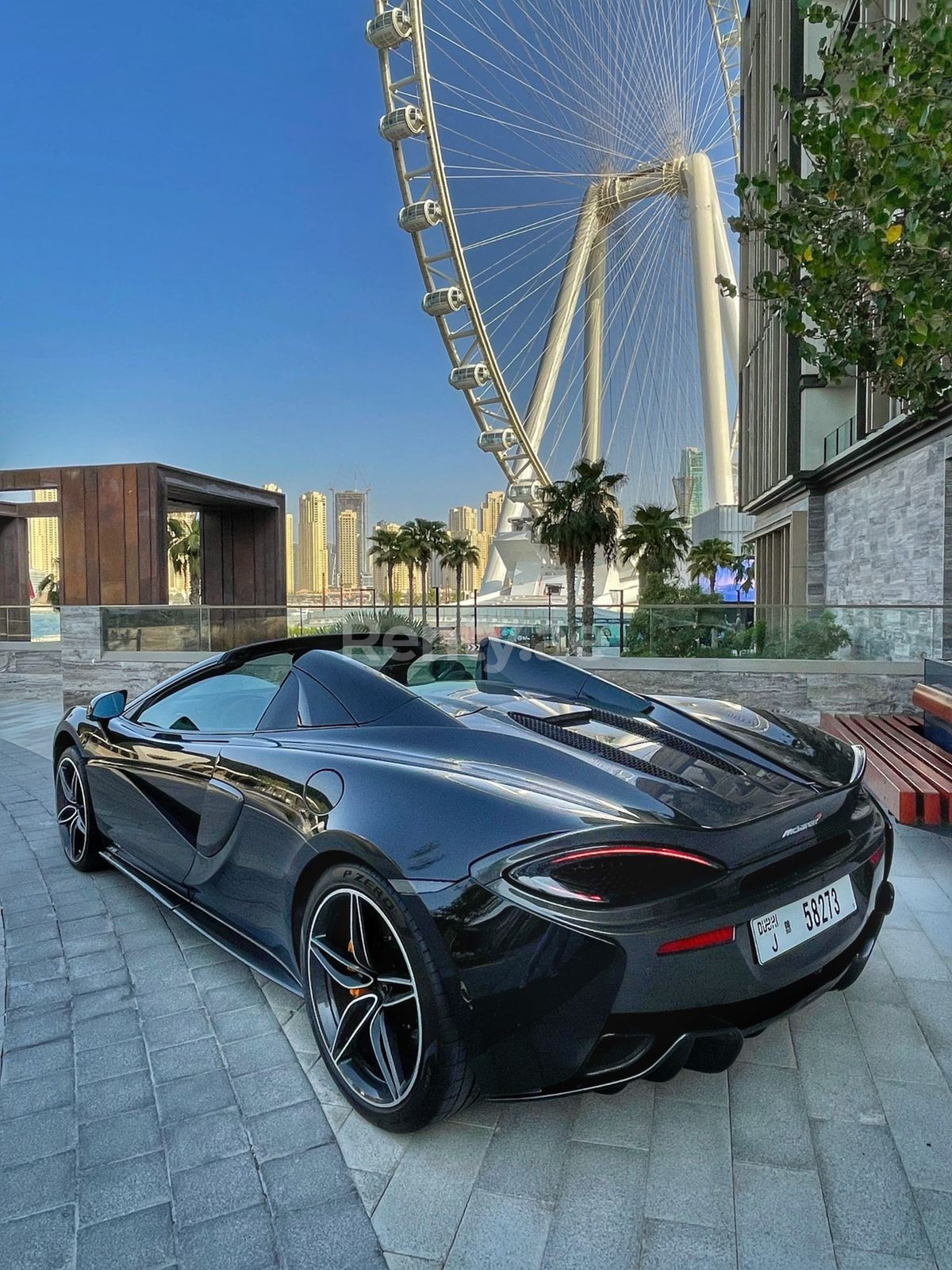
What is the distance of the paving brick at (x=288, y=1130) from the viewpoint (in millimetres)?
1827

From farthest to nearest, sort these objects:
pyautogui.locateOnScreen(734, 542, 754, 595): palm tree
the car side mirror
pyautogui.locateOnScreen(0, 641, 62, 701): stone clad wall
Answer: pyautogui.locateOnScreen(734, 542, 754, 595): palm tree
pyautogui.locateOnScreen(0, 641, 62, 701): stone clad wall
the car side mirror

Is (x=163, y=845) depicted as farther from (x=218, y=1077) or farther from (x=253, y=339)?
(x=253, y=339)

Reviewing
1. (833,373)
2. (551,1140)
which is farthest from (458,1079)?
(833,373)

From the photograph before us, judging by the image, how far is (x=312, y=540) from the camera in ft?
343

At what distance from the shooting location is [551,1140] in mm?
1819

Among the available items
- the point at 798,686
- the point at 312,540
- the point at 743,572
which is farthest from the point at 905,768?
the point at 312,540

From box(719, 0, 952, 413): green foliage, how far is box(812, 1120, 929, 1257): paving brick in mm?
3338

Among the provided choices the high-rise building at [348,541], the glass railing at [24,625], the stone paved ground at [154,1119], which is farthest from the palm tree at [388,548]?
the high-rise building at [348,541]

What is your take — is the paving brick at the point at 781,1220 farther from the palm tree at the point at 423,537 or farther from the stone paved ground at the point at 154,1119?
the palm tree at the point at 423,537

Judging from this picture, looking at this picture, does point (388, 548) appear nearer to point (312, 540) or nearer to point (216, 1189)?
point (216, 1189)

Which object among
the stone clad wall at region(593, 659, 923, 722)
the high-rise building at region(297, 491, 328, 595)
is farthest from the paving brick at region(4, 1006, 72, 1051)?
the high-rise building at region(297, 491, 328, 595)

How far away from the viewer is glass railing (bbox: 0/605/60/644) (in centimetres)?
1605

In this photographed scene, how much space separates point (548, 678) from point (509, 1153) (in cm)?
144

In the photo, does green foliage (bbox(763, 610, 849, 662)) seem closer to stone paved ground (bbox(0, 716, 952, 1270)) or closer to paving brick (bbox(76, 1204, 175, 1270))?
stone paved ground (bbox(0, 716, 952, 1270))
